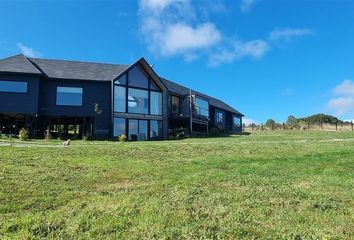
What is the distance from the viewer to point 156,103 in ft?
122

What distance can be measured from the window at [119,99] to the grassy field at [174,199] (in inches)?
795

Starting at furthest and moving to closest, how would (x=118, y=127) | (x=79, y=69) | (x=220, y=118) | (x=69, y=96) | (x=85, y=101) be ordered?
(x=220, y=118)
(x=79, y=69)
(x=118, y=127)
(x=85, y=101)
(x=69, y=96)

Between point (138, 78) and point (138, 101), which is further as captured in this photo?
point (138, 78)

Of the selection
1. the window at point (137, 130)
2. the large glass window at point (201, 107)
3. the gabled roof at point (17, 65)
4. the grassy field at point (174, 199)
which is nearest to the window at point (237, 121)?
the large glass window at point (201, 107)

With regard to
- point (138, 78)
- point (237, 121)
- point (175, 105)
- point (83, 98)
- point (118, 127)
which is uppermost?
point (138, 78)

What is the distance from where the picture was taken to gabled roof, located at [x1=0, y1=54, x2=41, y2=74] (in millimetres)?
30031

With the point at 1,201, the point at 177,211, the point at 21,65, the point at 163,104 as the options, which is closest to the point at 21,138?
the point at 21,65

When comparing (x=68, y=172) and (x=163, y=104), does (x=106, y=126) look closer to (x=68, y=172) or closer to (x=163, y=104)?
(x=163, y=104)

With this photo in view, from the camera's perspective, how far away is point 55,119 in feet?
112

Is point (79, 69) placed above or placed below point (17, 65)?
above

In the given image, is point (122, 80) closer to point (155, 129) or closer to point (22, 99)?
point (155, 129)

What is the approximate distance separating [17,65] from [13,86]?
1799 mm

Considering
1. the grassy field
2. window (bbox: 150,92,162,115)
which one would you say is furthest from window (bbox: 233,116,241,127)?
the grassy field

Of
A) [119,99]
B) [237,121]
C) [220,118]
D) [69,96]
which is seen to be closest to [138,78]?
[119,99]
